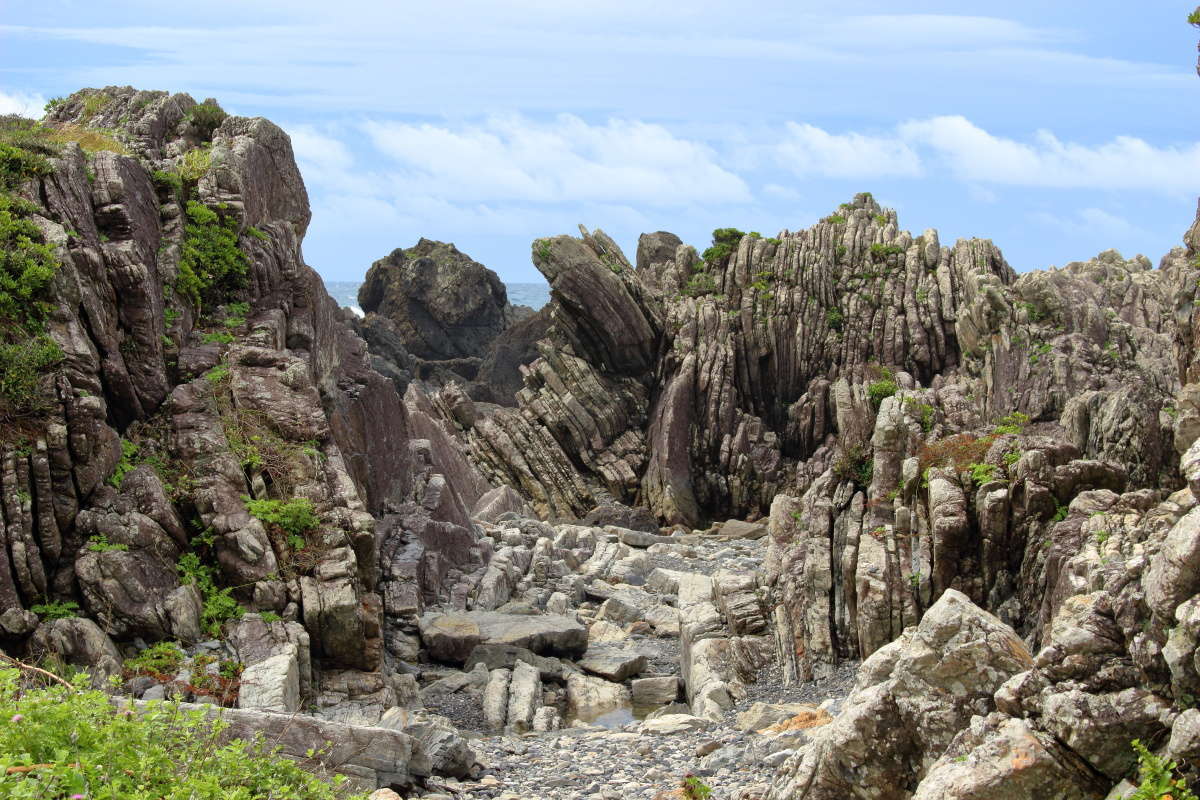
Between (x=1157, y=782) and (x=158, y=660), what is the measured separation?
48.4 ft

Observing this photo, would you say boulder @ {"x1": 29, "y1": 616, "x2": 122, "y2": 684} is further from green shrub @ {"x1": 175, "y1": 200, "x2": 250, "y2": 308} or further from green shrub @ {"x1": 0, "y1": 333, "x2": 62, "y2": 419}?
green shrub @ {"x1": 175, "y1": 200, "x2": 250, "y2": 308}

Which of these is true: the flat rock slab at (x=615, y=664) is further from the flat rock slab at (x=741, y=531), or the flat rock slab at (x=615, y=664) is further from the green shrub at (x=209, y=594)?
the flat rock slab at (x=741, y=531)

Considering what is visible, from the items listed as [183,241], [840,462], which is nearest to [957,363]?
[840,462]

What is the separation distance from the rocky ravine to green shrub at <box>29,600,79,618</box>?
0.05 meters

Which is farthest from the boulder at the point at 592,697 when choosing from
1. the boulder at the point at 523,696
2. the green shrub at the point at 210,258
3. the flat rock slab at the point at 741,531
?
the flat rock slab at the point at 741,531

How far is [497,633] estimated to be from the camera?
24891 mm

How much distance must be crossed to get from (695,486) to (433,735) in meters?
→ 38.5

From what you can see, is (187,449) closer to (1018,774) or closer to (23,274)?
(23,274)

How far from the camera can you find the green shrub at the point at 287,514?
20.3 metres

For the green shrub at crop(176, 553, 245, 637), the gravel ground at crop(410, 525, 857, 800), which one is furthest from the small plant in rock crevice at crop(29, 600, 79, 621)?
the gravel ground at crop(410, 525, 857, 800)

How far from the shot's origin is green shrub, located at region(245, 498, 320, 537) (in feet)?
66.6

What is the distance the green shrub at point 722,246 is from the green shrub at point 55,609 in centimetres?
4581

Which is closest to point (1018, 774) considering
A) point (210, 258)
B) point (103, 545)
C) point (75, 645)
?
point (75, 645)

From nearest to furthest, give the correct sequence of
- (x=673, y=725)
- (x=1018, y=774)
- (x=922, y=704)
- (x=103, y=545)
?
(x=1018, y=774) < (x=922, y=704) < (x=103, y=545) < (x=673, y=725)
